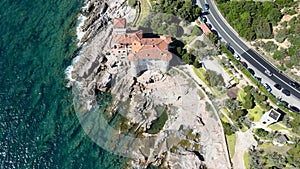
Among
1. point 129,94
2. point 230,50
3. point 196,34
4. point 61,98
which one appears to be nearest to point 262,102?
point 230,50

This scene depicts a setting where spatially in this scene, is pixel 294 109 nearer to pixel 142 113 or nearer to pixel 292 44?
pixel 292 44

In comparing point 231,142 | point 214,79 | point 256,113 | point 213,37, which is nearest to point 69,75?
point 214,79

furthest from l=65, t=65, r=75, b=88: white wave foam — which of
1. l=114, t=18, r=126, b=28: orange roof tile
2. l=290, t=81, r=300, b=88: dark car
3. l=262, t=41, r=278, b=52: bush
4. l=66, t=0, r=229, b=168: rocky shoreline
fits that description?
l=290, t=81, r=300, b=88: dark car

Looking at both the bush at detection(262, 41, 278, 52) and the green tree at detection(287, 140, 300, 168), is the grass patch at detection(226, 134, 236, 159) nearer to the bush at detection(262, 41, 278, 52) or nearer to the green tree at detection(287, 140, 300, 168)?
the green tree at detection(287, 140, 300, 168)

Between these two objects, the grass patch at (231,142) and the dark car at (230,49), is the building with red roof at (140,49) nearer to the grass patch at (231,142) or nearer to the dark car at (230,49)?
the dark car at (230,49)

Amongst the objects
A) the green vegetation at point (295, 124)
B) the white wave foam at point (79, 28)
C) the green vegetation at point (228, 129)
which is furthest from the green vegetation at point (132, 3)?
the green vegetation at point (295, 124)

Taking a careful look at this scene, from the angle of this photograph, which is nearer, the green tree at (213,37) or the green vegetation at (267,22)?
the green vegetation at (267,22)
